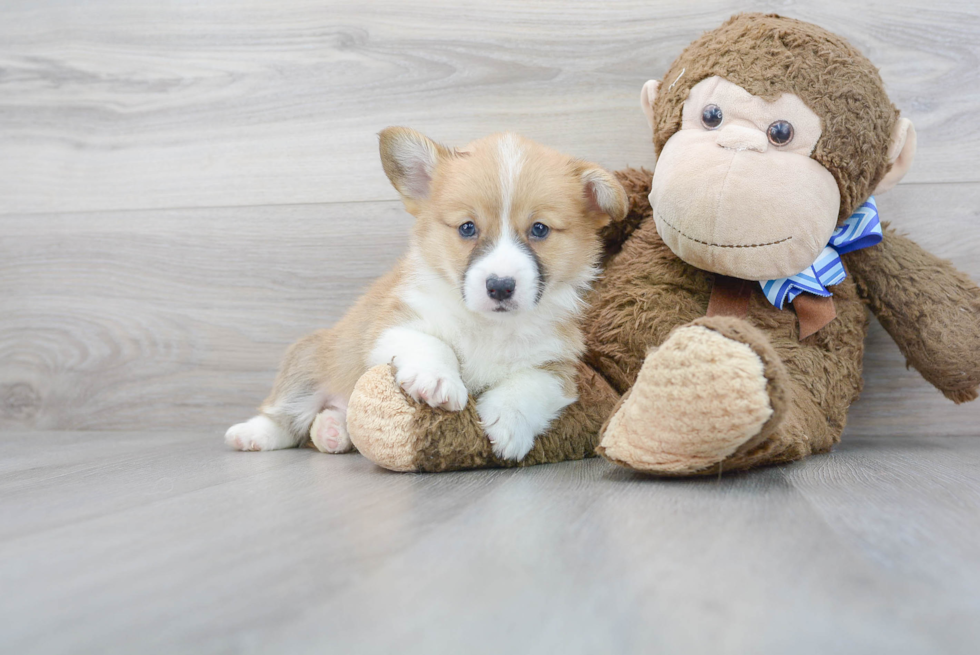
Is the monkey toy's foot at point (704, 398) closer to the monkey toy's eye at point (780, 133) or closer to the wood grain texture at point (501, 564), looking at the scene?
the wood grain texture at point (501, 564)

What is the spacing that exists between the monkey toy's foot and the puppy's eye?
0.48 metres

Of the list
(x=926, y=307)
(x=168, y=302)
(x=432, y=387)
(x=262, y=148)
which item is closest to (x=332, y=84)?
(x=262, y=148)

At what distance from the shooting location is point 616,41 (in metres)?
1.79

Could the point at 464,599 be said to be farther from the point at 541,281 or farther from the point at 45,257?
the point at 45,257

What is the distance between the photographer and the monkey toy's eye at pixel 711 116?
1.28 meters

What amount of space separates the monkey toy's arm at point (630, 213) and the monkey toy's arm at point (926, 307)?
0.44m

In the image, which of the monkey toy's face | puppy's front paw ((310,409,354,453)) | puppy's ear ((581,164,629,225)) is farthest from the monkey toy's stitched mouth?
puppy's front paw ((310,409,354,453))

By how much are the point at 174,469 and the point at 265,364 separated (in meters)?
0.62

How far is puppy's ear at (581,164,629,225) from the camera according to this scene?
54.5 inches

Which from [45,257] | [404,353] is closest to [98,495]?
[404,353]

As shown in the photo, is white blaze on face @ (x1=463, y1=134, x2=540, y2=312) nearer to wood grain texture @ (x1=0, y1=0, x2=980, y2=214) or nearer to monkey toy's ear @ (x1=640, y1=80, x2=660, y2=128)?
monkey toy's ear @ (x1=640, y1=80, x2=660, y2=128)

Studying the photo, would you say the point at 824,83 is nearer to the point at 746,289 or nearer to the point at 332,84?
the point at 746,289

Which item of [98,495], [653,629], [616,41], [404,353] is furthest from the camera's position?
[616,41]

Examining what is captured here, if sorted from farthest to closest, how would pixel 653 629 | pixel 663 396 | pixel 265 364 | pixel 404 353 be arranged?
pixel 265 364 → pixel 404 353 → pixel 663 396 → pixel 653 629
